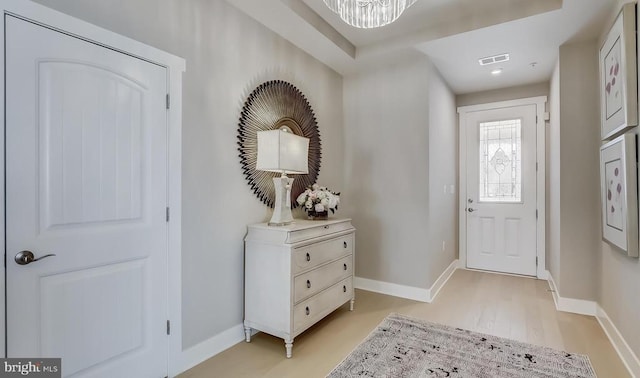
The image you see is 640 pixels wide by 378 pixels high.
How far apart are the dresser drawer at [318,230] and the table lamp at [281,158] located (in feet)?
0.58

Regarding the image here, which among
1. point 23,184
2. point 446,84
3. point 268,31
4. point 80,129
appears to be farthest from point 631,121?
point 23,184

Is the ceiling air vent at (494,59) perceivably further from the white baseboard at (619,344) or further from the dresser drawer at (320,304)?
the dresser drawer at (320,304)

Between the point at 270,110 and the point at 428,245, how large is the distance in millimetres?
2123

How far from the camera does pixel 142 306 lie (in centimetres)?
188

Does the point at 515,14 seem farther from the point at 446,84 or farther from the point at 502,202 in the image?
the point at 502,202

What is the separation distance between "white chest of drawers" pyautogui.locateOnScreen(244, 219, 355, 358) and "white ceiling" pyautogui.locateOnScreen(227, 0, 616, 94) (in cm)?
173

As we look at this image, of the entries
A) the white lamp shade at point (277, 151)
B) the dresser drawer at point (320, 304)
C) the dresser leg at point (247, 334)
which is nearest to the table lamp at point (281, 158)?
the white lamp shade at point (277, 151)

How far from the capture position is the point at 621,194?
2137 mm

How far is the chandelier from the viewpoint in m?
1.93

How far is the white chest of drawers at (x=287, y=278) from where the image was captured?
225 cm

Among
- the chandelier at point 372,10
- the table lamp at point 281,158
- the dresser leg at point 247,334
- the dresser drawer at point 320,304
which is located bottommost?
the dresser leg at point 247,334

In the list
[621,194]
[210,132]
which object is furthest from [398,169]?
[210,132]

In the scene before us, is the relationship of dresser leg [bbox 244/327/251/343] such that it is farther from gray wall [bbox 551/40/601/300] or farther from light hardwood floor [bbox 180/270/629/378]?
gray wall [bbox 551/40/601/300]

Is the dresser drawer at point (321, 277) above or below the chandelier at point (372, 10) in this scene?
below
